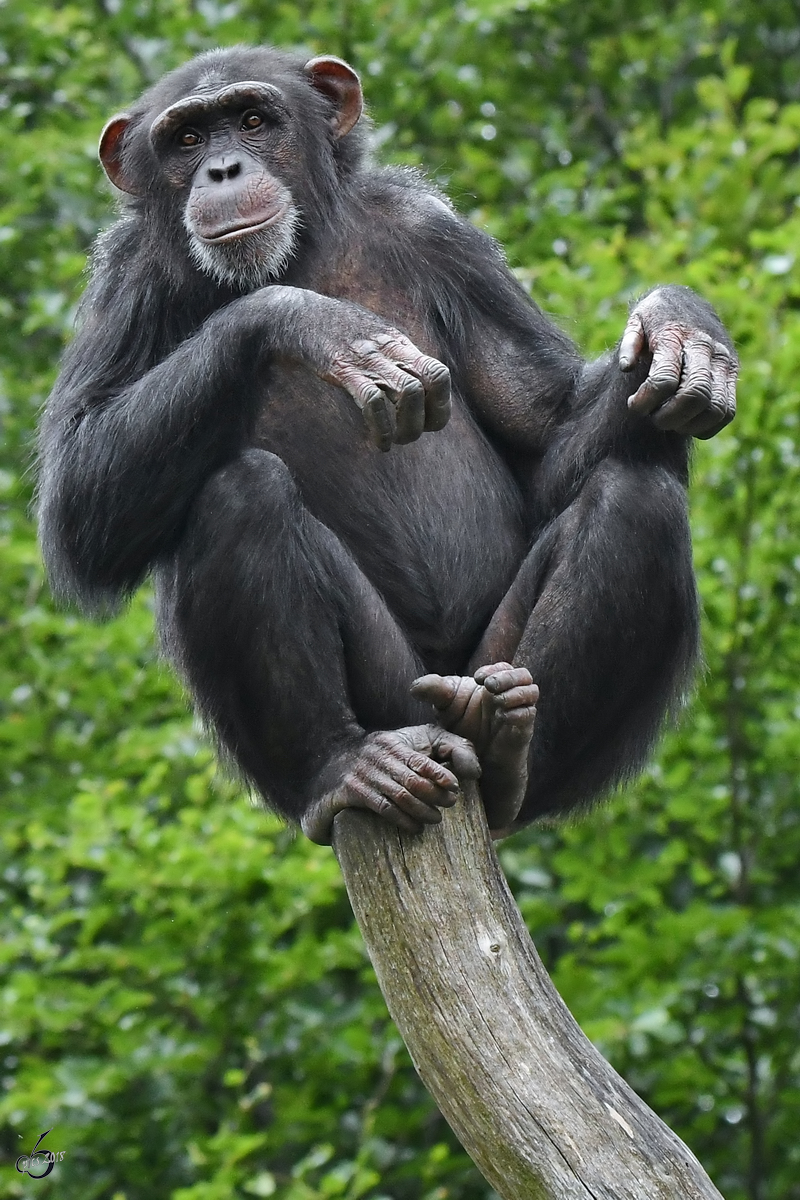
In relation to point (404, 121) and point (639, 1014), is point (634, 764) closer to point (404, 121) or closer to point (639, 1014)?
point (639, 1014)

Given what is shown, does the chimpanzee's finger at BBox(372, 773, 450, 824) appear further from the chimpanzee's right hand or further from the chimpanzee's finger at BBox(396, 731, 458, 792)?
the chimpanzee's right hand

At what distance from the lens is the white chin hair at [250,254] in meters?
3.69

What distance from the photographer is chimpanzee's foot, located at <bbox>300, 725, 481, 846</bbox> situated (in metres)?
3.17

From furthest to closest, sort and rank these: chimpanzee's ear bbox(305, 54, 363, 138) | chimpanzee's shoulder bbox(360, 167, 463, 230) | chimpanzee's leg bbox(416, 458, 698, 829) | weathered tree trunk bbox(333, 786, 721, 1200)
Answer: chimpanzee's ear bbox(305, 54, 363, 138)
chimpanzee's shoulder bbox(360, 167, 463, 230)
chimpanzee's leg bbox(416, 458, 698, 829)
weathered tree trunk bbox(333, 786, 721, 1200)

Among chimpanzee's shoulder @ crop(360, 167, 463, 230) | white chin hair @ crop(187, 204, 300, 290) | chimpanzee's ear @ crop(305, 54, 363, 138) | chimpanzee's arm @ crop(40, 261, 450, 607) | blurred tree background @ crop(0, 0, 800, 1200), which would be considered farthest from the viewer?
blurred tree background @ crop(0, 0, 800, 1200)

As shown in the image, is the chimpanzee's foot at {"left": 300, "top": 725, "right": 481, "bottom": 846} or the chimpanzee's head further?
the chimpanzee's head

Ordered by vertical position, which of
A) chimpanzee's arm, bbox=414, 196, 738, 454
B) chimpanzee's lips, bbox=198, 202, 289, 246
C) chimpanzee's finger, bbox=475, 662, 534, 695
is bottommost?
chimpanzee's finger, bbox=475, 662, 534, 695

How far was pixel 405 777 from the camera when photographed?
10.4 ft

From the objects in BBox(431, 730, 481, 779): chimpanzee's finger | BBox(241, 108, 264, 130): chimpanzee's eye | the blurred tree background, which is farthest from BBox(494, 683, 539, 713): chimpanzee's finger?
the blurred tree background

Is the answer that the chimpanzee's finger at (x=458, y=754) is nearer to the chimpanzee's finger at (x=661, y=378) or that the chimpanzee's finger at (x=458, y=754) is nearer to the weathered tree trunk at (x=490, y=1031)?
the weathered tree trunk at (x=490, y=1031)

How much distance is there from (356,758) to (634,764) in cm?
100

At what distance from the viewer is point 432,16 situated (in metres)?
8.72

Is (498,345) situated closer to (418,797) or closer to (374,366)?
(374,366)

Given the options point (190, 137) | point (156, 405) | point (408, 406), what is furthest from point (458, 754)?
point (190, 137)
